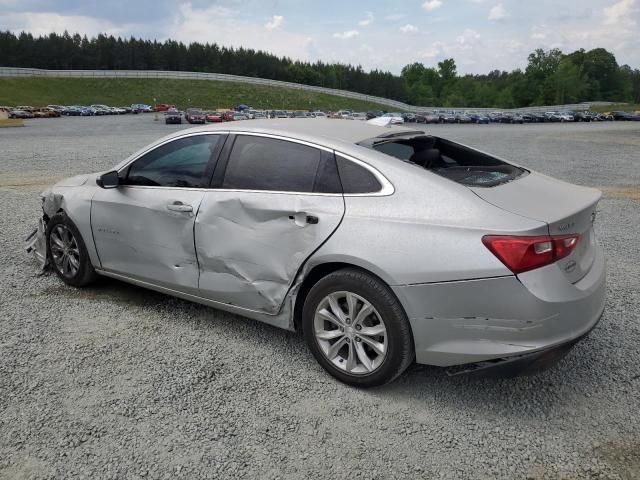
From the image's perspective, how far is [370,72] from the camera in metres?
139

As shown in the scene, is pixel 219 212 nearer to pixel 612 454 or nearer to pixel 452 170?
pixel 452 170

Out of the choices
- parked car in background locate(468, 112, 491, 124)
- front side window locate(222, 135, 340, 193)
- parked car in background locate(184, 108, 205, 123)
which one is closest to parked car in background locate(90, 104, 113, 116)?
parked car in background locate(184, 108, 205, 123)

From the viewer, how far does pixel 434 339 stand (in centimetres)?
293

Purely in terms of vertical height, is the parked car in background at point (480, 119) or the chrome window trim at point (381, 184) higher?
the chrome window trim at point (381, 184)

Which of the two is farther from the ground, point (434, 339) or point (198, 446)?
point (434, 339)

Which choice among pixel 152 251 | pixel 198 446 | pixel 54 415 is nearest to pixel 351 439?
pixel 198 446

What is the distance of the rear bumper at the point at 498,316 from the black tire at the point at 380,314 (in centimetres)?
6

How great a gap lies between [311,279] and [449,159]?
1432 mm

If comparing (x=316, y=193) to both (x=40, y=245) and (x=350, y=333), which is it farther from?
(x=40, y=245)

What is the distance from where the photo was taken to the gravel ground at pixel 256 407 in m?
2.62

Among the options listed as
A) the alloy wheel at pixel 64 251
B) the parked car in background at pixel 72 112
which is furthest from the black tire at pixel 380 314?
the parked car in background at pixel 72 112

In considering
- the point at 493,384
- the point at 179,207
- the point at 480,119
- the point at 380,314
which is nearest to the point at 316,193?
the point at 380,314

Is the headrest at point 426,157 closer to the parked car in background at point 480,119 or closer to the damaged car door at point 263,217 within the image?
the damaged car door at point 263,217

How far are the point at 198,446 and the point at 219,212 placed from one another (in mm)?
1568
